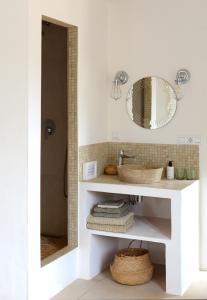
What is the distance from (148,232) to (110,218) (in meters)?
0.34

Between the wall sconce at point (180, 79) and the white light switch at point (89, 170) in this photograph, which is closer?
the white light switch at point (89, 170)

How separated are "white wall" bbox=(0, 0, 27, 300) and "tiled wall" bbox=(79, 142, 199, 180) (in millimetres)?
855

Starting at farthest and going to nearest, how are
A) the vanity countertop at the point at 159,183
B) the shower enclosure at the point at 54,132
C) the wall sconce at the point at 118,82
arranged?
the shower enclosure at the point at 54,132 → the wall sconce at the point at 118,82 → the vanity countertop at the point at 159,183

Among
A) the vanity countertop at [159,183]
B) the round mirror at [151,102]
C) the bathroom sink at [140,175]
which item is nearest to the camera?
the vanity countertop at [159,183]

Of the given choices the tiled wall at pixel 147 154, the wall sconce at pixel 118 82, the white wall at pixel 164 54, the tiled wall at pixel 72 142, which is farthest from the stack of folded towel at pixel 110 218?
the wall sconce at pixel 118 82

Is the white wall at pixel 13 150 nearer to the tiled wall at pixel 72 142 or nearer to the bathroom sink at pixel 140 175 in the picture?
the tiled wall at pixel 72 142

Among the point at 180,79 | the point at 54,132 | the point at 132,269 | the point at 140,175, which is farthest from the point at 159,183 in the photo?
the point at 54,132

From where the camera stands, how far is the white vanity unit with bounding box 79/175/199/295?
348 centimetres

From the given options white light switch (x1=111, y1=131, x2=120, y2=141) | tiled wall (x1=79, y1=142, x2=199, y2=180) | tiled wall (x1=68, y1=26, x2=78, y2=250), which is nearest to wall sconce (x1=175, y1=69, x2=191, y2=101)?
tiled wall (x1=79, y1=142, x2=199, y2=180)

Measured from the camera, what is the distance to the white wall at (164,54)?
398 centimetres

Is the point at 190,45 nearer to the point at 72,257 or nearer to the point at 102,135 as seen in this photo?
the point at 102,135

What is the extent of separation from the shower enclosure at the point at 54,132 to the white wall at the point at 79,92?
52cm

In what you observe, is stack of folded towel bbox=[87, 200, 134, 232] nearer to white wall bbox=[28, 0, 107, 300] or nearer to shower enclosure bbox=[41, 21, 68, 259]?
white wall bbox=[28, 0, 107, 300]

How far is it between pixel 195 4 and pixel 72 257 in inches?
98.5
